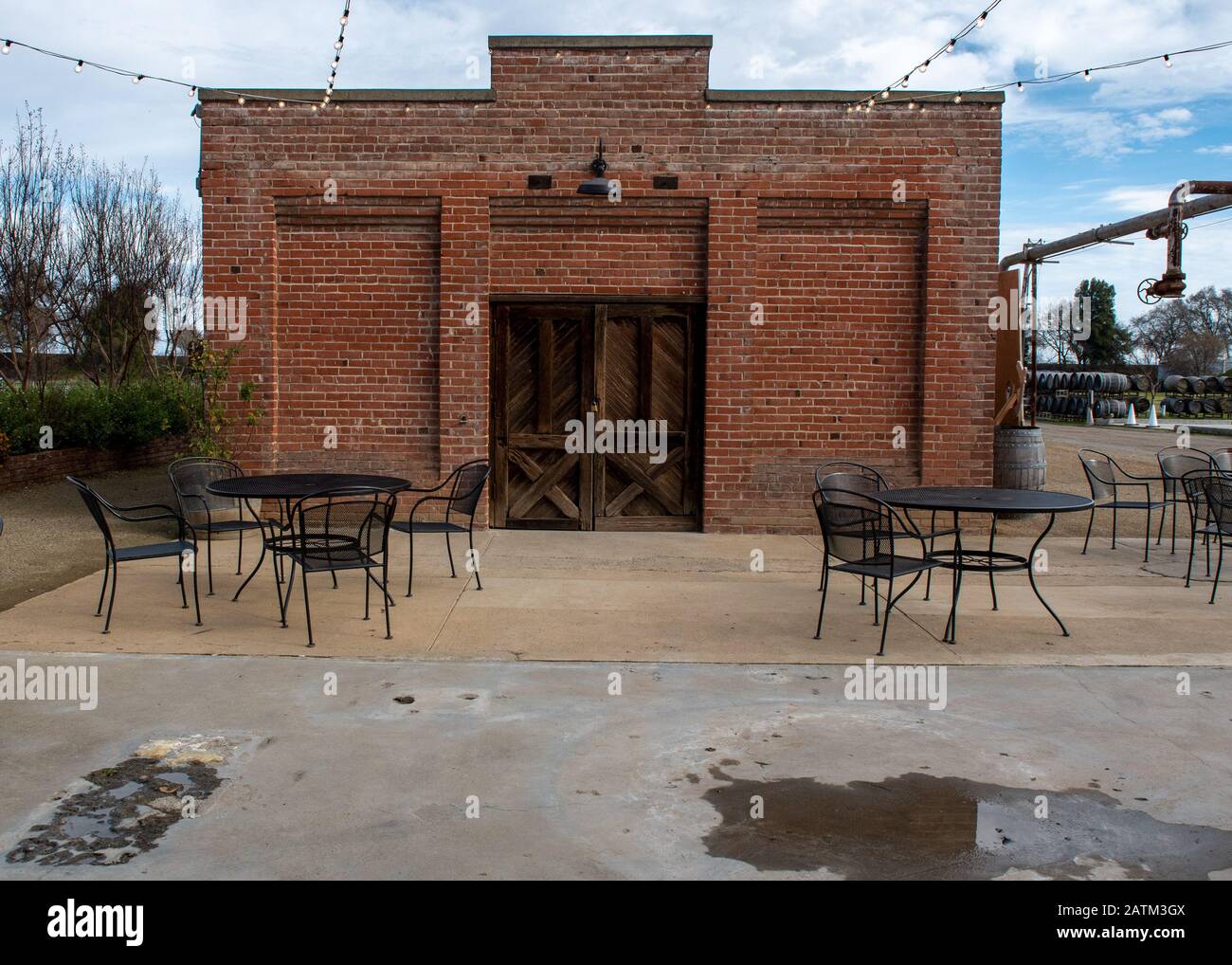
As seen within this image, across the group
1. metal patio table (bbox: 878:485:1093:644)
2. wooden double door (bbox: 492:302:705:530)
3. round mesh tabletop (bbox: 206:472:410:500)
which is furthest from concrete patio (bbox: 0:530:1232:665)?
wooden double door (bbox: 492:302:705:530)

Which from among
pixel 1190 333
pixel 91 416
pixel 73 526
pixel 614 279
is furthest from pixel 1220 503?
pixel 1190 333

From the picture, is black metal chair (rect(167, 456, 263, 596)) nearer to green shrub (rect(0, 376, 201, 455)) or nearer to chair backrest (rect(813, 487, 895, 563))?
green shrub (rect(0, 376, 201, 455))

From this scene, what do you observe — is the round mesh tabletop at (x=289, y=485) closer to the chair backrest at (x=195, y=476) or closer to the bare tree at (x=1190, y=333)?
the chair backrest at (x=195, y=476)

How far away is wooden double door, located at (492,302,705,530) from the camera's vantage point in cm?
1046

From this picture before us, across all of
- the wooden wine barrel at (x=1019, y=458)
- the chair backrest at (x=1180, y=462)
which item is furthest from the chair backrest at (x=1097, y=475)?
the wooden wine barrel at (x=1019, y=458)

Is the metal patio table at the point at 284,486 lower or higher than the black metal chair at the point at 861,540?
higher

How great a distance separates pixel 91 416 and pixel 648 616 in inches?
→ 400

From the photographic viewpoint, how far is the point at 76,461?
13648 millimetres

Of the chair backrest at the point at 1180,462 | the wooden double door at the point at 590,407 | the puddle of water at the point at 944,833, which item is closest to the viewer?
the puddle of water at the point at 944,833

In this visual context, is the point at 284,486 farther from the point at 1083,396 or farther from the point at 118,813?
the point at 1083,396

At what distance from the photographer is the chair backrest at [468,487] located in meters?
7.63

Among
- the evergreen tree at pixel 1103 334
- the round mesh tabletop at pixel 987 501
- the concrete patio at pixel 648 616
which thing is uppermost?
the evergreen tree at pixel 1103 334
